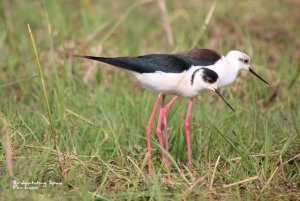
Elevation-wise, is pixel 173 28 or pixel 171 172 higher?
pixel 173 28

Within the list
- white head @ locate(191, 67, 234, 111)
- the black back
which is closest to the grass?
white head @ locate(191, 67, 234, 111)

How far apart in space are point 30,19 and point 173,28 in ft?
5.69

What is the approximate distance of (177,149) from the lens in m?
3.99

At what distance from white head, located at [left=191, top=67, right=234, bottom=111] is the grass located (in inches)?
8.6

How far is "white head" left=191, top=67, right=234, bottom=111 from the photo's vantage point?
142 inches

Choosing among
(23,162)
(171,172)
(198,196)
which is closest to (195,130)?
(171,172)

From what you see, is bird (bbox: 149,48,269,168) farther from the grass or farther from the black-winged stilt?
the grass

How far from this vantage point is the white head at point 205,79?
361 centimetres

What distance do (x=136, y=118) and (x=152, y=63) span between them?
81cm

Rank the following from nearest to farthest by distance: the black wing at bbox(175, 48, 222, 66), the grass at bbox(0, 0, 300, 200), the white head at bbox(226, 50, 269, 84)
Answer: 1. the grass at bbox(0, 0, 300, 200)
2. the black wing at bbox(175, 48, 222, 66)
3. the white head at bbox(226, 50, 269, 84)

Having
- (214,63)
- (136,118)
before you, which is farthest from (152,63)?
(136,118)

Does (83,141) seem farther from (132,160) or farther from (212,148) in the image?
(212,148)

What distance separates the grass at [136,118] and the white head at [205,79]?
22cm

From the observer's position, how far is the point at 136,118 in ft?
14.4
